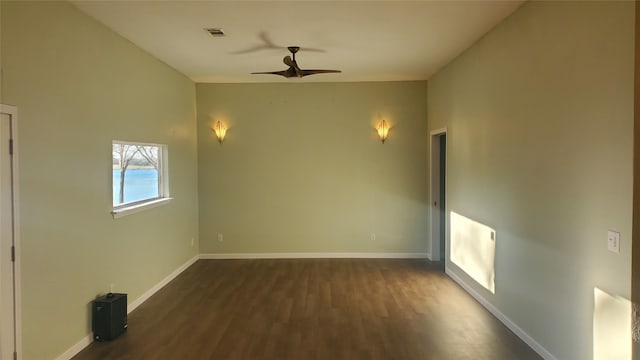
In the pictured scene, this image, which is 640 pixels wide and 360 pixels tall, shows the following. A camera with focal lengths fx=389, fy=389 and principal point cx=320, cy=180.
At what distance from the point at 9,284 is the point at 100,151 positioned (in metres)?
1.43

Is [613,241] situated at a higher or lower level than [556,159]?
lower

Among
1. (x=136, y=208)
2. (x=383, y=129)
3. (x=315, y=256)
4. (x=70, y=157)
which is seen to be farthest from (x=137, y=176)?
(x=383, y=129)

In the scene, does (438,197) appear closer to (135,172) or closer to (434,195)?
(434,195)

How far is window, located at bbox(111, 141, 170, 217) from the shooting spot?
13.5 ft

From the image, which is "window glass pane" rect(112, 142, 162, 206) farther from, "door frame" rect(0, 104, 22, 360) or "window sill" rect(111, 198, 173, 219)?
"door frame" rect(0, 104, 22, 360)

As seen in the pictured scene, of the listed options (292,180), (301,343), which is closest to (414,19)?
(301,343)

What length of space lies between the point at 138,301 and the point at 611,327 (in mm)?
4353

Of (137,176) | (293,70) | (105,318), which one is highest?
(293,70)

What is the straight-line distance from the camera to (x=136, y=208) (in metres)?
4.34

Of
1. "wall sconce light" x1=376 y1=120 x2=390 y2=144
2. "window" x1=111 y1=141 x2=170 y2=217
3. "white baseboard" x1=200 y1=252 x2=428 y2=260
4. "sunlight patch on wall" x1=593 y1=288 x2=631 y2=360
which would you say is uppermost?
"wall sconce light" x1=376 y1=120 x2=390 y2=144

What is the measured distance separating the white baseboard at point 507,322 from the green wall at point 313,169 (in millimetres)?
1734

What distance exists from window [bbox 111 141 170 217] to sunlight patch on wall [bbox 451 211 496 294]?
382 cm

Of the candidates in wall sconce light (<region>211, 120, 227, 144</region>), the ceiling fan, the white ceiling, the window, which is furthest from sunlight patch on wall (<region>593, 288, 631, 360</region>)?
wall sconce light (<region>211, 120, 227, 144</region>)

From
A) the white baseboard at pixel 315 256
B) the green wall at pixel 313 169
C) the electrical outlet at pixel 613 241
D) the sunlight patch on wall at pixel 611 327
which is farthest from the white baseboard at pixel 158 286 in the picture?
the electrical outlet at pixel 613 241
